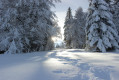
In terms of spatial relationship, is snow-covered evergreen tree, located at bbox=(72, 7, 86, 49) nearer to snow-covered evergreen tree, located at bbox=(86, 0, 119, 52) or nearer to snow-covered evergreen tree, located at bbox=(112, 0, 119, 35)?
snow-covered evergreen tree, located at bbox=(112, 0, 119, 35)

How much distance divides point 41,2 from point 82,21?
14660 mm

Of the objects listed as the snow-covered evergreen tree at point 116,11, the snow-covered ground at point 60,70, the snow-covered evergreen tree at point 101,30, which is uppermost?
the snow-covered evergreen tree at point 116,11

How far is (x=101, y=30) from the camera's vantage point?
916cm

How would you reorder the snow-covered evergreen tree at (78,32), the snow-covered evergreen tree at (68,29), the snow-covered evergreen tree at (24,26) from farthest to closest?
the snow-covered evergreen tree at (68,29), the snow-covered evergreen tree at (78,32), the snow-covered evergreen tree at (24,26)

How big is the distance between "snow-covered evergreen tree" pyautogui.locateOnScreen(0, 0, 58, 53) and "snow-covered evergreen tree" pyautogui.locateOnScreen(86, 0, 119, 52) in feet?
14.5

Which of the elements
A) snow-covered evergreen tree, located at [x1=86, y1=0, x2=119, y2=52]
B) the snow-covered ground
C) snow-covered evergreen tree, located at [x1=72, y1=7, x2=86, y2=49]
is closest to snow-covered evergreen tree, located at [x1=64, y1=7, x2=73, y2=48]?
snow-covered evergreen tree, located at [x1=72, y1=7, x2=86, y2=49]

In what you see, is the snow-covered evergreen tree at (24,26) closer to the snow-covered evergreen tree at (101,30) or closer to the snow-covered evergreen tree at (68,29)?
the snow-covered evergreen tree at (101,30)

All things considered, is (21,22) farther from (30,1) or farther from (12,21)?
(30,1)

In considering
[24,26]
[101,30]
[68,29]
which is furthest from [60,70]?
[68,29]

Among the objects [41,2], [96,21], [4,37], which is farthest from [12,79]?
[96,21]

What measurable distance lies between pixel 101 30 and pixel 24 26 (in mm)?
7485

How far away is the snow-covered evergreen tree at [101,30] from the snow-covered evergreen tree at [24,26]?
14.5 ft

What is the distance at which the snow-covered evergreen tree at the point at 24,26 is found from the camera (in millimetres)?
6902

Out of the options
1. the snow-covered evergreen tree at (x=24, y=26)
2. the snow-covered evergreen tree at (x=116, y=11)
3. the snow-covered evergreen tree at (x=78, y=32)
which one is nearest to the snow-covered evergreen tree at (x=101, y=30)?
the snow-covered evergreen tree at (x=116, y=11)
